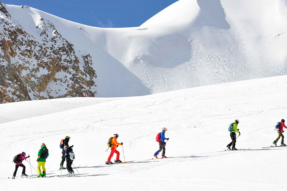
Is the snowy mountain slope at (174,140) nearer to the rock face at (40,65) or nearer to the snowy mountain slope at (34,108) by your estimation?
the snowy mountain slope at (34,108)

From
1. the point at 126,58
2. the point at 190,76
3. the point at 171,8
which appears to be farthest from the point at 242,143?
the point at 171,8

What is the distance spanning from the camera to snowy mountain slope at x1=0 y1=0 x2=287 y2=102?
76144 mm

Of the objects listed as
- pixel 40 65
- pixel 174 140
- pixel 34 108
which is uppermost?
pixel 40 65

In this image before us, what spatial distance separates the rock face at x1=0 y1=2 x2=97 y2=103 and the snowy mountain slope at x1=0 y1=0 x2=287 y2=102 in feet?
8.99

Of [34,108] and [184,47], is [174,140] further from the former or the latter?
[184,47]

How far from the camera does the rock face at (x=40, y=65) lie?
6131cm

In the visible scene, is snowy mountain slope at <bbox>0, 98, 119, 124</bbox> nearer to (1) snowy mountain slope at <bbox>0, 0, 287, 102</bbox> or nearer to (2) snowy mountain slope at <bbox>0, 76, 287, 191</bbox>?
(2) snowy mountain slope at <bbox>0, 76, 287, 191</bbox>

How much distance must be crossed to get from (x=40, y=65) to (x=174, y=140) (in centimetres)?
5843

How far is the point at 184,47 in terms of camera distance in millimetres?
88500

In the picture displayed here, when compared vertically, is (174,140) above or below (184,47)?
below

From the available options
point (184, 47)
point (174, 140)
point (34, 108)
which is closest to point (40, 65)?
point (34, 108)

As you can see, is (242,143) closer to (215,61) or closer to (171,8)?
(215,61)

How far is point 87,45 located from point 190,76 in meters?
30.4

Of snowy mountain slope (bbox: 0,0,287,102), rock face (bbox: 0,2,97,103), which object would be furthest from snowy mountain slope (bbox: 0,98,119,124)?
snowy mountain slope (bbox: 0,0,287,102)
